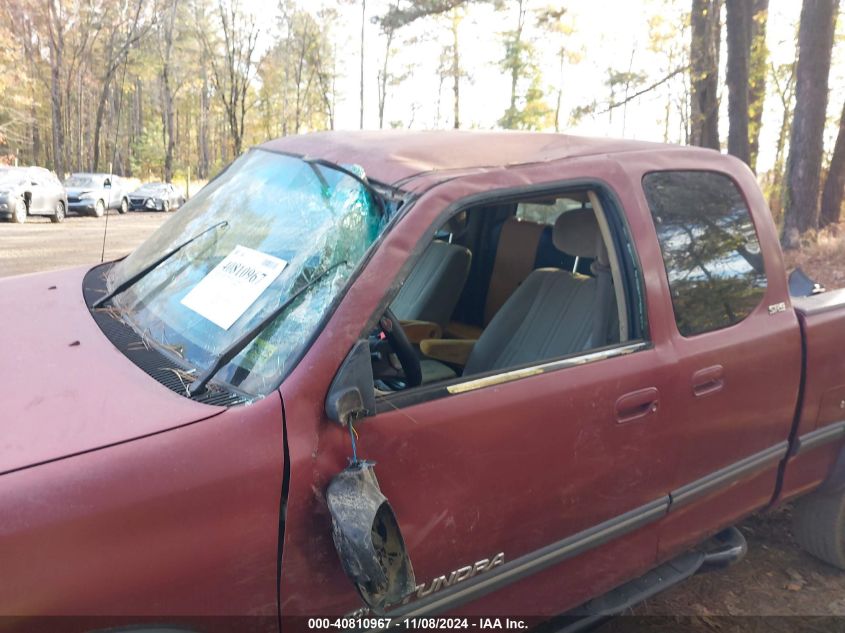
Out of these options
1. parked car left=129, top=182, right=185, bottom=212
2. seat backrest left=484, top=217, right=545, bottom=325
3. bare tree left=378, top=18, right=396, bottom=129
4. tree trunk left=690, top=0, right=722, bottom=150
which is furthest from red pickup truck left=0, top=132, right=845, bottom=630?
bare tree left=378, top=18, right=396, bottom=129

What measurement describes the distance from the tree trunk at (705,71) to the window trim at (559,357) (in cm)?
1123

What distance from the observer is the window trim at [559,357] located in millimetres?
1894

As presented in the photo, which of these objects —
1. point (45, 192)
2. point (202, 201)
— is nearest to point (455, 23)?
point (45, 192)

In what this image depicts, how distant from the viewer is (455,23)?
3716cm

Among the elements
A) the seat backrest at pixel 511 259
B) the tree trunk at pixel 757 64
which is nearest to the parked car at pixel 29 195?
the tree trunk at pixel 757 64

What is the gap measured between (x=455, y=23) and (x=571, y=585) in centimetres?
3843

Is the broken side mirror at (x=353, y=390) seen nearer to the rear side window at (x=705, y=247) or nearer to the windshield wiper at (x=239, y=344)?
the windshield wiper at (x=239, y=344)

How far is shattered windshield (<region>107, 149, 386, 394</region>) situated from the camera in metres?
1.87

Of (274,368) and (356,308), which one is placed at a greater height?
(356,308)

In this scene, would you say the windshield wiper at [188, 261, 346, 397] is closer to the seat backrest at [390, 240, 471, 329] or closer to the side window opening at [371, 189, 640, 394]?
the side window opening at [371, 189, 640, 394]

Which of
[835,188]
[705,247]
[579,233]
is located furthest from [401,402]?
[835,188]

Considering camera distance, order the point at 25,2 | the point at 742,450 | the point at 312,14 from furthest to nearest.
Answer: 1. the point at 312,14
2. the point at 25,2
3. the point at 742,450

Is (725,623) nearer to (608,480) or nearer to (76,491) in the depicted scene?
(608,480)

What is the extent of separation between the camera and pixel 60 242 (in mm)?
15602
